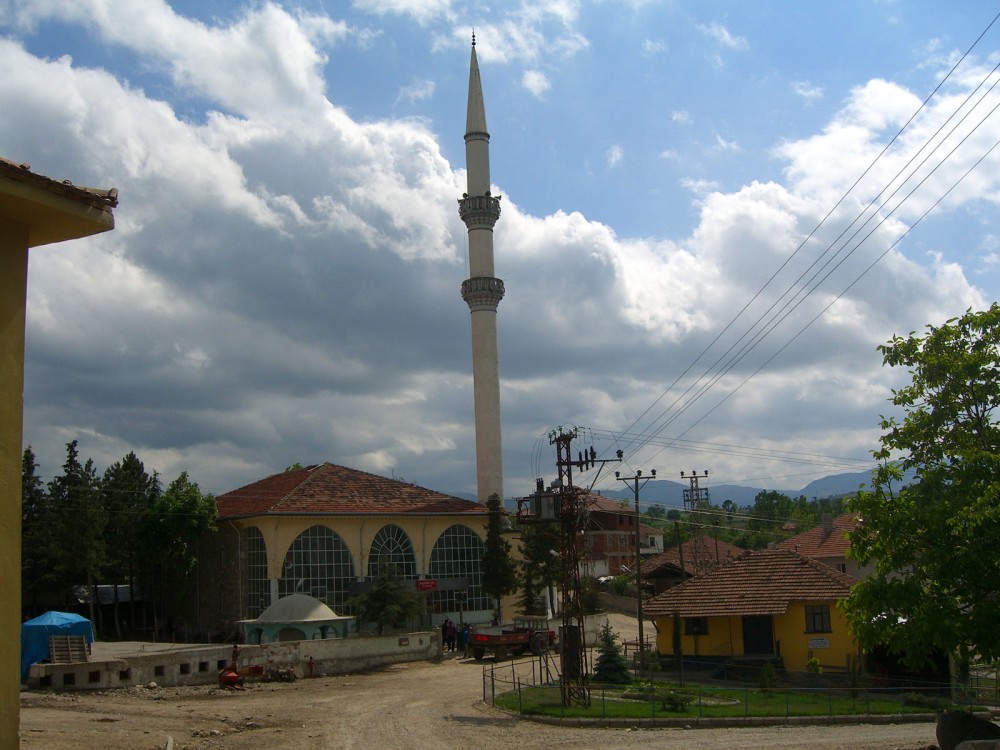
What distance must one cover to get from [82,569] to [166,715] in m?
29.0

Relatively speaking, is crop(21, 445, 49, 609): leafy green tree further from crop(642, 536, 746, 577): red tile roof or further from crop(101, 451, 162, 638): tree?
crop(642, 536, 746, 577): red tile roof

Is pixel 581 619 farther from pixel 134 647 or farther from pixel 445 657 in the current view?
pixel 134 647

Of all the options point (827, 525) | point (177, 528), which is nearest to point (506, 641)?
point (177, 528)

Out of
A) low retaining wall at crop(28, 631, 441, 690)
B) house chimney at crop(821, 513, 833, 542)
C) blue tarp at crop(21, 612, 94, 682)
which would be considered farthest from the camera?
house chimney at crop(821, 513, 833, 542)

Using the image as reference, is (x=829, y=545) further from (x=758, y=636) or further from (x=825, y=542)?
(x=758, y=636)

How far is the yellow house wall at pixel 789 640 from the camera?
3084cm

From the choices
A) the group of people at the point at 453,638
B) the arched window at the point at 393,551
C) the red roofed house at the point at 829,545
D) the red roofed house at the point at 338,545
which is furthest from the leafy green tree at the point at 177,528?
the red roofed house at the point at 829,545

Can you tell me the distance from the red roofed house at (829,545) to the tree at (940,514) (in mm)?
33141

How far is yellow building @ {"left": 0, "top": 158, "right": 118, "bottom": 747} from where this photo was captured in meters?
7.63

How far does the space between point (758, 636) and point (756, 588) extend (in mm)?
1652

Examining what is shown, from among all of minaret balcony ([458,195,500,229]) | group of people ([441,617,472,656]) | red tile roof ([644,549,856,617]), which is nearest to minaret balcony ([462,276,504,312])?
minaret balcony ([458,195,500,229])

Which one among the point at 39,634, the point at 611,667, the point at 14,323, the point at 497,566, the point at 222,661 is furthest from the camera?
the point at 497,566

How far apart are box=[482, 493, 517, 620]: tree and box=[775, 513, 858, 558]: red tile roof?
594 inches

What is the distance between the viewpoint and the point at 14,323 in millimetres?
8008
